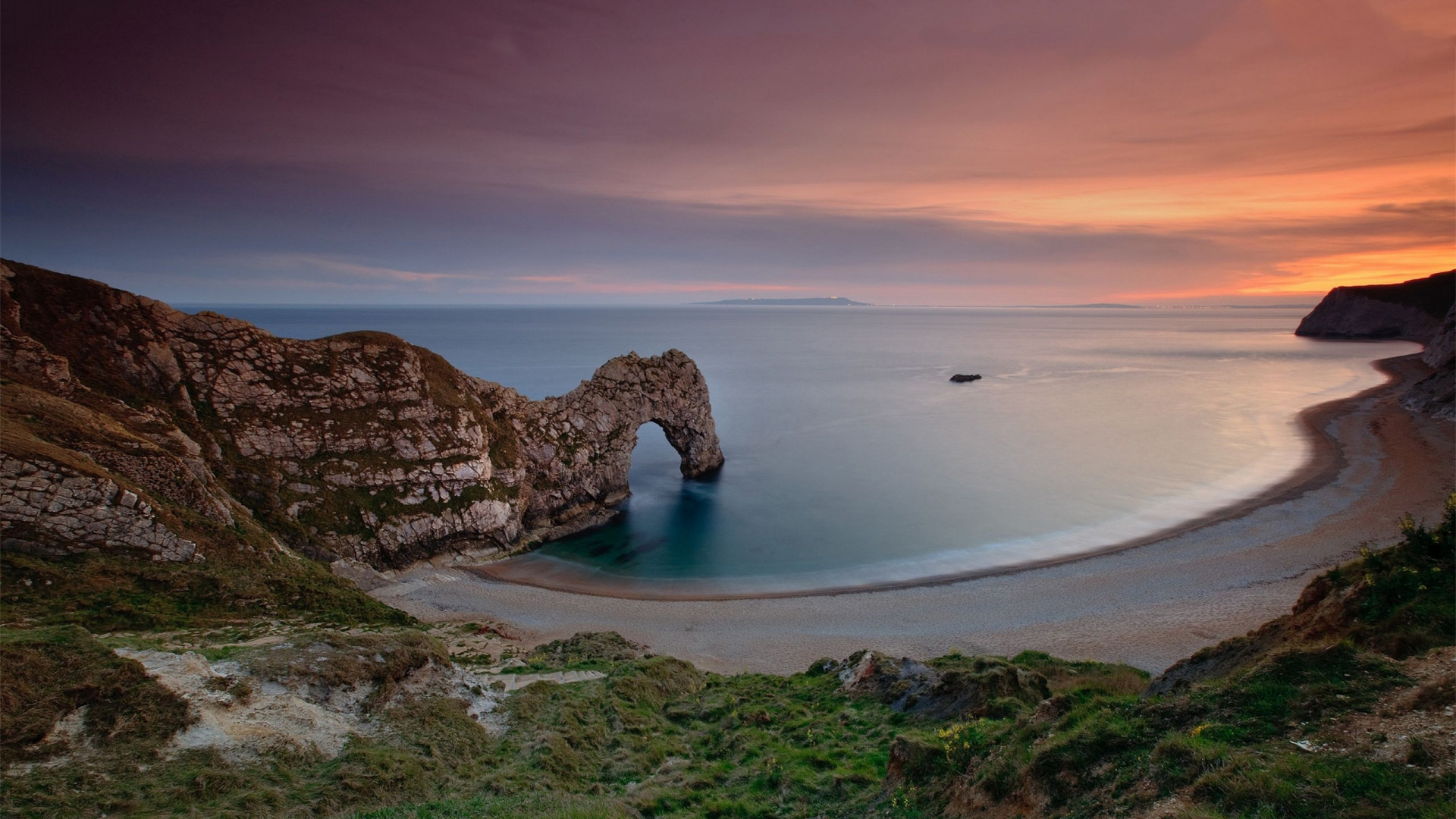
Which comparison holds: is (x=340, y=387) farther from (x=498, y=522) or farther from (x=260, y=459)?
(x=498, y=522)

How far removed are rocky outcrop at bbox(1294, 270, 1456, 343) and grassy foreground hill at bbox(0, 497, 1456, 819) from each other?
570 feet

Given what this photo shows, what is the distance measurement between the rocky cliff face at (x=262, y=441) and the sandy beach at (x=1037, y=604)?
4.45m

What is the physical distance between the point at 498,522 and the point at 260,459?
12.1m

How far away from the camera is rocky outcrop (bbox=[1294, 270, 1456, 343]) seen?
A: 137 meters

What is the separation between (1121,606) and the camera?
1109 inches

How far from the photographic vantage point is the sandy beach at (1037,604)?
2544 centimetres

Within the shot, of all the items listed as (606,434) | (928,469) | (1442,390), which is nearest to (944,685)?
(606,434)

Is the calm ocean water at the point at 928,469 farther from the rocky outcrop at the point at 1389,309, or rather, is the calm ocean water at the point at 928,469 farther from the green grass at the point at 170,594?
the rocky outcrop at the point at 1389,309

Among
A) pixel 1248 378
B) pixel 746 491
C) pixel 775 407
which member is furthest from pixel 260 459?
pixel 1248 378

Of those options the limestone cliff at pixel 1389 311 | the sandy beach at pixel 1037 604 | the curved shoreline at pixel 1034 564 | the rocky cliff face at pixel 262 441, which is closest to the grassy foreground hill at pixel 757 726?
the rocky cliff face at pixel 262 441

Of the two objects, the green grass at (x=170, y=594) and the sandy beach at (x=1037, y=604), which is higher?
the green grass at (x=170, y=594)

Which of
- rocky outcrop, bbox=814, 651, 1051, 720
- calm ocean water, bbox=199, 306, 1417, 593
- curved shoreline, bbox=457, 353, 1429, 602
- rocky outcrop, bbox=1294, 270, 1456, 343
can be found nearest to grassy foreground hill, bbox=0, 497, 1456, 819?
rocky outcrop, bbox=814, 651, 1051, 720

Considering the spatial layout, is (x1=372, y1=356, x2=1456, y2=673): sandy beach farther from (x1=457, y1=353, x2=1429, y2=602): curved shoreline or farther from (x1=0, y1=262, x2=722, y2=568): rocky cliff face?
(x1=0, y1=262, x2=722, y2=568): rocky cliff face

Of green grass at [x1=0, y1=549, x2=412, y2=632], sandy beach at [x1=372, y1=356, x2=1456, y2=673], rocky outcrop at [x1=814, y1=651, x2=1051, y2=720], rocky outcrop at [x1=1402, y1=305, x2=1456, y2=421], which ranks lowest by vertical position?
sandy beach at [x1=372, y1=356, x2=1456, y2=673]
